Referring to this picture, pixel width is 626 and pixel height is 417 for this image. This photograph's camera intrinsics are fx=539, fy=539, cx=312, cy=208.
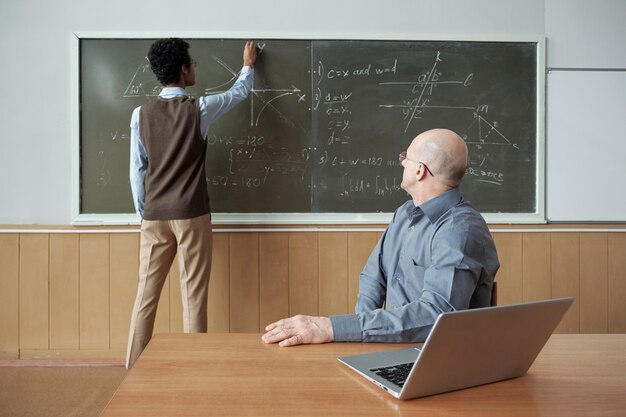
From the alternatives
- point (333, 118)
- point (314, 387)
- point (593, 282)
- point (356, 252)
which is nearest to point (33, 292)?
point (356, 252)

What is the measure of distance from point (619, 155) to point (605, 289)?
78 centimetres

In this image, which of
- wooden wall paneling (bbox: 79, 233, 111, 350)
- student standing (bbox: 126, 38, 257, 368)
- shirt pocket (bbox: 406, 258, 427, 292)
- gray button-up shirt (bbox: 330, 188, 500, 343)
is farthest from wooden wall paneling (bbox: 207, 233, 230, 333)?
shirt pocket (bbox: 406, 258, 427, 292)

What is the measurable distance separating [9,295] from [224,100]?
164cm

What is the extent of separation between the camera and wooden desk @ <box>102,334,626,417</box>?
0.84 m

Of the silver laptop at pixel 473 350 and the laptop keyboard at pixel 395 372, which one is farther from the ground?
the silver laptop at pixel 473 350

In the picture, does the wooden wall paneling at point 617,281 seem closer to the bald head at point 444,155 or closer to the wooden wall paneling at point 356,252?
the wooden wall paneling at point 356,252

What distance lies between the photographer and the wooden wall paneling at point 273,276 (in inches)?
119

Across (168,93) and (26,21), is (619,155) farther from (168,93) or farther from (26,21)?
(26,21)

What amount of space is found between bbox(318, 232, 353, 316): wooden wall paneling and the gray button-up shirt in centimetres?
123

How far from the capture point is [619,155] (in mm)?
3135

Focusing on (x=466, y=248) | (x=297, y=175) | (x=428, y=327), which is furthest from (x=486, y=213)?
(x=428, y=327)

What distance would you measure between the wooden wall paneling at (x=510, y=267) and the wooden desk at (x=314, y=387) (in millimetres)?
1970

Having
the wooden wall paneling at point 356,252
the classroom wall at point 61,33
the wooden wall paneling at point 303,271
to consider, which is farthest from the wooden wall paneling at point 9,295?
the wooden wall paneling at point 356,252

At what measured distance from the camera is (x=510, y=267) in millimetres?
3086
